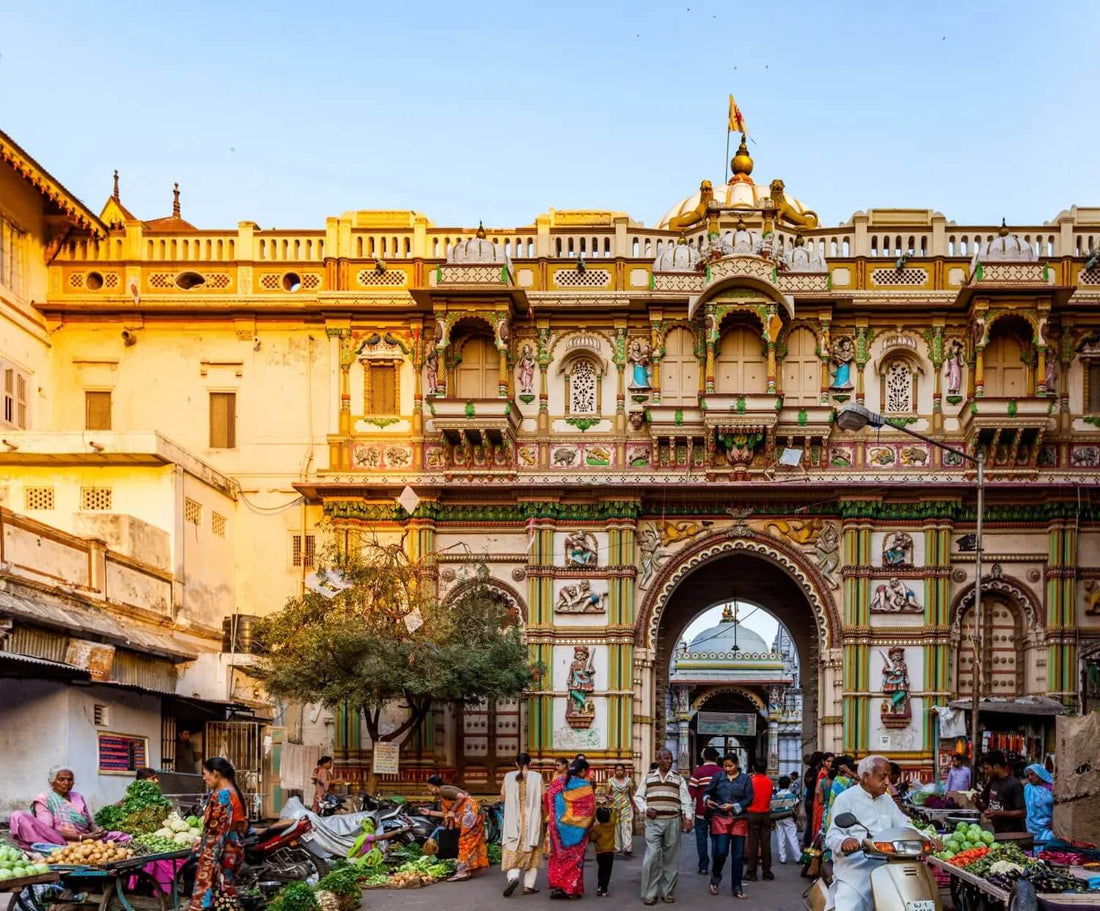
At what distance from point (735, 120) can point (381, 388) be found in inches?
463

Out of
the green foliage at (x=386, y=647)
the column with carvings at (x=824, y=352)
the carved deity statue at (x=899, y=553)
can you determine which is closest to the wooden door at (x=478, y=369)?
the green foliage at (x=386, y=647)

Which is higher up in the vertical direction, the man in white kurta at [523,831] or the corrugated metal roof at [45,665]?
the corrugated metal roof at [45,665]

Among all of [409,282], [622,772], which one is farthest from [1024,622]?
[409,282]

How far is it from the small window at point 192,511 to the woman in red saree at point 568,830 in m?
11.9

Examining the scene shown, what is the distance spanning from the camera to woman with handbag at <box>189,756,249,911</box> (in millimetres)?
11695

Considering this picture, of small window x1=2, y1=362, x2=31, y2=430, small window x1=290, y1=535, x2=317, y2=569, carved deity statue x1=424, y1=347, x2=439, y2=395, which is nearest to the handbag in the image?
small window x1=290, y1=535, x2=317, y2=569

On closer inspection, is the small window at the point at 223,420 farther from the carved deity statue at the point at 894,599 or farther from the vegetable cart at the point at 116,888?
the vegetable cart at the point at 116,888

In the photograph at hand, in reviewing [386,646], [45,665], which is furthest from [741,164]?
[45,665]

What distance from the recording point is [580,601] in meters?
28.9

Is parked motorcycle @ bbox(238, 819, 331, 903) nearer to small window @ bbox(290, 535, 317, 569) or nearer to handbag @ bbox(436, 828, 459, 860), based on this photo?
handbag @ bbox(436, 828, 459, 860)

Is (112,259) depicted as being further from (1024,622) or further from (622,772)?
(1024,622)

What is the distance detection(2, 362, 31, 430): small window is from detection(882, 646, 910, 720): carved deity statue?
17551mm

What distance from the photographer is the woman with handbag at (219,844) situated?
11.7m

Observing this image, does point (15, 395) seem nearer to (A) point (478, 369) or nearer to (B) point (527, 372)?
(A) point (478, 369)
